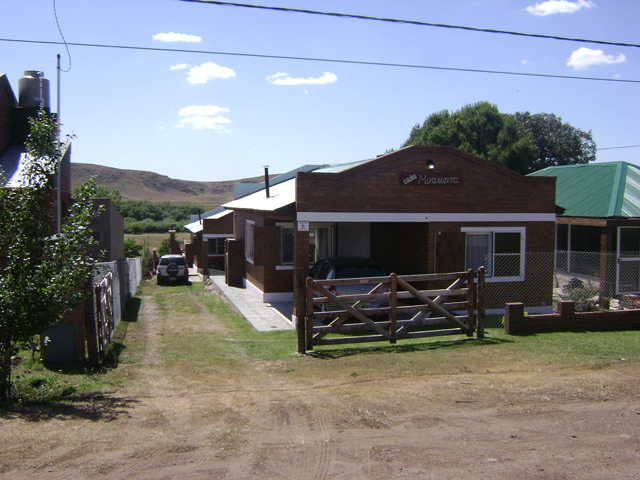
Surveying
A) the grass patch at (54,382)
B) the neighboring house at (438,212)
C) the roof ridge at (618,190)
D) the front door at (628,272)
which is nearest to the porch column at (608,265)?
the front door at (628,272)

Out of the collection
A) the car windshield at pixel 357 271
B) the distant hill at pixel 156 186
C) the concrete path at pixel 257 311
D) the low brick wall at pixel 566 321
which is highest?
the distant hill at pixel 156 186

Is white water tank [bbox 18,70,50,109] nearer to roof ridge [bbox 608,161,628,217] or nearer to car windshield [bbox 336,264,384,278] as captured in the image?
car windshield [bbox 336,264,384,278]

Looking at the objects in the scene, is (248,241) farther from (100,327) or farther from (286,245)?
(100,327)

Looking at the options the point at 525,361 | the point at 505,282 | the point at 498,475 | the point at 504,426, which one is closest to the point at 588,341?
the point at 525,361

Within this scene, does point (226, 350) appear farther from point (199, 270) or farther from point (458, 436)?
point (199, 270)

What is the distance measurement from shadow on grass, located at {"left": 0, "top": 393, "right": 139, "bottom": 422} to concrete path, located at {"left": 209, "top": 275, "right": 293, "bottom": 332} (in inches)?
251

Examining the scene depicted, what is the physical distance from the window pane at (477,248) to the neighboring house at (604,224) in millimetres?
2674

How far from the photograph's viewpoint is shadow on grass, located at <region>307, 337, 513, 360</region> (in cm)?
975

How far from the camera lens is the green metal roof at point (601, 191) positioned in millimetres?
17266

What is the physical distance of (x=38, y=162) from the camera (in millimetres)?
7547

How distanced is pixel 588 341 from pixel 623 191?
30.7 ft

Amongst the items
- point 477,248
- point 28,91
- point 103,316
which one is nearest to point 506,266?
point 477,248

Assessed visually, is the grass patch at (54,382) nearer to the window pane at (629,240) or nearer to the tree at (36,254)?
the tree at (36,254)

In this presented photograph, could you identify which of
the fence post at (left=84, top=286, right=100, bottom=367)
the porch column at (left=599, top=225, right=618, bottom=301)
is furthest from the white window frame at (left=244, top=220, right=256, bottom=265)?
the porch column at (left=599, top=225, right=618, bottom=301)
